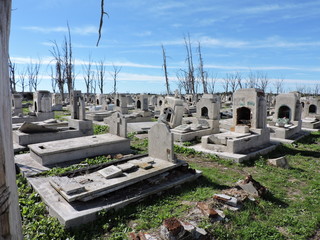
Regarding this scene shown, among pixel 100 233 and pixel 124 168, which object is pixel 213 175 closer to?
pixel 124 168

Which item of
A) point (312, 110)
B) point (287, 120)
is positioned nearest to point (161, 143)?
point (287, 120)

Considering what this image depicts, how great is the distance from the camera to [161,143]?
21.8 ft

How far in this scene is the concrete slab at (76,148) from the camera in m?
7.49

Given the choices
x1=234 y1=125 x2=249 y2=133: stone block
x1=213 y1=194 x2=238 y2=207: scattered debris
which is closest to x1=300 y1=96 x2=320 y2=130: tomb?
x1=234 y1=125 x2=249 y2=133: stone block

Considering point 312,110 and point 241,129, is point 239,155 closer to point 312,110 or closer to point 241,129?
point 241,129

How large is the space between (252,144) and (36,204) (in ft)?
26.4

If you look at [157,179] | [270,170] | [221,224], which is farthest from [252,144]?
[221,224]

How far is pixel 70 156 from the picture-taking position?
26.0 ft

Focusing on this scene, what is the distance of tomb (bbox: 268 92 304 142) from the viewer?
1210 centimetres

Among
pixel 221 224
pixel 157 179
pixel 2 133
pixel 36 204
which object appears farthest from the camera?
pixel 157 179

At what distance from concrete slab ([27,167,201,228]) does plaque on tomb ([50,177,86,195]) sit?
0.50ft

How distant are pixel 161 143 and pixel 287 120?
9.76 m

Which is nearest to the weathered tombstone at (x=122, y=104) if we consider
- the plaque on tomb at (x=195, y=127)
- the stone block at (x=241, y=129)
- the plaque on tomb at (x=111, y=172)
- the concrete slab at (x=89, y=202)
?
the plaque on tomb at (x=195, y=127)

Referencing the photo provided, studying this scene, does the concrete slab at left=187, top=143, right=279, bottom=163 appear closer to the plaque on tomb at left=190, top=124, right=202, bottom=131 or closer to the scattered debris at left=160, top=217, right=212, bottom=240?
the plaque on tomb at left=190, top=124, right=202, bottom=131
